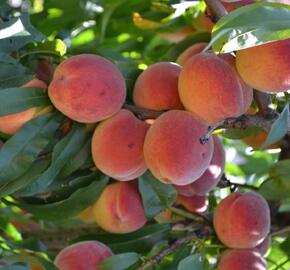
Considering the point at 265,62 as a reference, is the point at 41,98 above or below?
below

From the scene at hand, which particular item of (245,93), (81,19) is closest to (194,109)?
(245,93)

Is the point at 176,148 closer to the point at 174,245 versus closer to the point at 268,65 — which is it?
the point at 268,65

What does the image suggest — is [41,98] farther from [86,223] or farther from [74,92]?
[86,223]

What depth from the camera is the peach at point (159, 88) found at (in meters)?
1.20

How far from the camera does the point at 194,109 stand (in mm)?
1165

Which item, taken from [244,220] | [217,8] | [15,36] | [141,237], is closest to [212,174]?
[244,220]

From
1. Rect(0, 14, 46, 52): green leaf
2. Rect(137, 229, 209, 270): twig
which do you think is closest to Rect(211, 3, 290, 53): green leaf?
Rect(0, 14, 46, 52): green leaf

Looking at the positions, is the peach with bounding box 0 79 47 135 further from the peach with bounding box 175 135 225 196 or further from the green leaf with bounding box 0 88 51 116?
the peach with bounding box 175 135 225 196

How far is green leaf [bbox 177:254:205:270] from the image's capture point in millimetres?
1243

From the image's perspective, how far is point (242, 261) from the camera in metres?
1.34

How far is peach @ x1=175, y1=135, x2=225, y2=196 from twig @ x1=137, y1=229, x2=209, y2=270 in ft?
0.33

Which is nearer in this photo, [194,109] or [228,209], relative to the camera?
[194,109]

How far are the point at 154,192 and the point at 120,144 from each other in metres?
0.18

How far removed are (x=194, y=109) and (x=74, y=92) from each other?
0.61 feet
